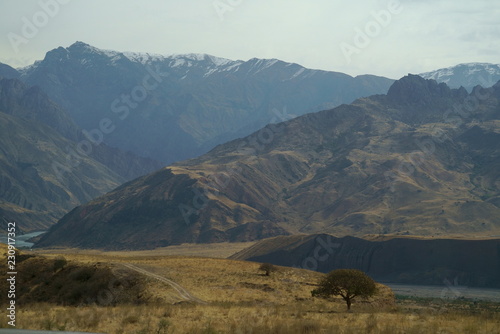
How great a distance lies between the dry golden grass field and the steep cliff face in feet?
320

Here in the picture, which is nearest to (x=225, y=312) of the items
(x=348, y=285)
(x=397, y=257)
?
(x=348, y=285)

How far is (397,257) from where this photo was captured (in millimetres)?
170625

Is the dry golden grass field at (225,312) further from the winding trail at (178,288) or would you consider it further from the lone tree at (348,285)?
the lone tree at (348,285)

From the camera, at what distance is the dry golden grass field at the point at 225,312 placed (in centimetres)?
3133

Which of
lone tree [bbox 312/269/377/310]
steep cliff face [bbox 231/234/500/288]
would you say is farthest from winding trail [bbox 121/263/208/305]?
steep cliff face [bbox 231/234/500/288]

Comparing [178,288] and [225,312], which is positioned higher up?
[225,312]

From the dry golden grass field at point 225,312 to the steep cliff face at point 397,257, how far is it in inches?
3839

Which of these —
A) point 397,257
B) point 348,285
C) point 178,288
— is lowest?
point 397,257

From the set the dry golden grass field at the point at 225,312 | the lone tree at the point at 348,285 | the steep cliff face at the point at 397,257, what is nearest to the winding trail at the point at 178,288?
the dry golden grass field at the point at 225,312

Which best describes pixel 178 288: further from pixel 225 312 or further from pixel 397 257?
pixel 397 257

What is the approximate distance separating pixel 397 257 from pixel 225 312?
140 meters

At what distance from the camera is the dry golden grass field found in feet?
103

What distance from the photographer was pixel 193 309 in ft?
133

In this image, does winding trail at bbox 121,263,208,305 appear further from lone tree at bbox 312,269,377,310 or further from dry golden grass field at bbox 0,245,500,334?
lone tree at bbox 312,269,377,310
